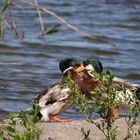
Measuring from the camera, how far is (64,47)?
12969mm

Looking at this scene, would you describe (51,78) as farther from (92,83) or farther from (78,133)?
(78,133)

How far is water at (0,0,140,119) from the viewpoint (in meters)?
10.3

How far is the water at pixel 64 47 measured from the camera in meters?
10.3

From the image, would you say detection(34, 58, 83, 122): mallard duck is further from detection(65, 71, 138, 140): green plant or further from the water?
detection(65, 71, 138, 140): green plant

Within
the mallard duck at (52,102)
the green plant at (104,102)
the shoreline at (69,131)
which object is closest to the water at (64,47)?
the mallard duck at (52,102)

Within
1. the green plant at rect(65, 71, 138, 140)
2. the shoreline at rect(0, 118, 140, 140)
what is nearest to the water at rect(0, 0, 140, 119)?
the shoreline at rect(0, 118, 140, 140)

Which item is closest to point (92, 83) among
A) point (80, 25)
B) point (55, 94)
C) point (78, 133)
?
point (55, 94)

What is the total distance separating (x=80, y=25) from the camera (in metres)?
14.8

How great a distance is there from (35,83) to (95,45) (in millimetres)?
2998

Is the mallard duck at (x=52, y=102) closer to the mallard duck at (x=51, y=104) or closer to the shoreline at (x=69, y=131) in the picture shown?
the mallard duck at (x=51, y=104)

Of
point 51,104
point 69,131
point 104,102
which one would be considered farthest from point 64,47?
point 104,102

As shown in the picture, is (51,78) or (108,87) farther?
(51,78)

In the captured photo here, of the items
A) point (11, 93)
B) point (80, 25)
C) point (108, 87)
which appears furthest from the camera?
point (80, 25)

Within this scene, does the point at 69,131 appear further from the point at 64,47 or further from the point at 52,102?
the point at 64,47
